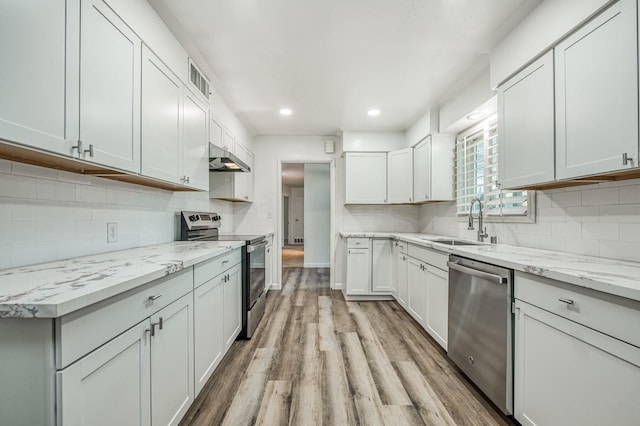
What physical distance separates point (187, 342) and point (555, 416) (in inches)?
69.7

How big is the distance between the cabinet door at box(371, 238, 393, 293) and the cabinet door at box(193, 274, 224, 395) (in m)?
2.23

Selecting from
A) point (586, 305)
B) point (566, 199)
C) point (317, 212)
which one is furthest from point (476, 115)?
point (317, 212)

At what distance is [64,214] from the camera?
1.36 meters

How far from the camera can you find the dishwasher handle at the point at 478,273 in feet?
4.98

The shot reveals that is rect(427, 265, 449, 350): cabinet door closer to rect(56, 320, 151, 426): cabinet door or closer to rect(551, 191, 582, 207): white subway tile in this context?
rect(551, 191, 582, 207): white subway tile

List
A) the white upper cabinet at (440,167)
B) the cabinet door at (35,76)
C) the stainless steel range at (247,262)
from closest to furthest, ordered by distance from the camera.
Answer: the cabinet door at (35,76) → the stainless steel range at (247,262) → the white upper cabinet at (440,167)

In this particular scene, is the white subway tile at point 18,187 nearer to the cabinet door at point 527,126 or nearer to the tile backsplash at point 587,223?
the cabinet door at point 527,126

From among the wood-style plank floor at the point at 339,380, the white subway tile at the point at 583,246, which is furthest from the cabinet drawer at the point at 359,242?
the white subway tile at the point at 583,246

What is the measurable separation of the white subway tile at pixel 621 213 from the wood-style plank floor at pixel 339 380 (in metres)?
1.28

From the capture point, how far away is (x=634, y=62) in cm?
117

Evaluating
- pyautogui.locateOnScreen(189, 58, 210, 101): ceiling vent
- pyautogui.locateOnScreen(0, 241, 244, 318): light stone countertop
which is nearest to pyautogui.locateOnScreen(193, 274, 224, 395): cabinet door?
pyautogui.locateOnScreen(0, 241, 244, 318): light stone countertop

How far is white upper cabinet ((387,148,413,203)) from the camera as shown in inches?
151

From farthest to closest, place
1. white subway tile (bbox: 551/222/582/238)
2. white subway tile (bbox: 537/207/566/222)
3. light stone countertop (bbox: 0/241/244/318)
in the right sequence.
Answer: white subway tile (bbox: 537/207/566/222)
white subway tile (bbox: 551/222/582/238)
light stone countertop (bbox: 0/241/244/318)

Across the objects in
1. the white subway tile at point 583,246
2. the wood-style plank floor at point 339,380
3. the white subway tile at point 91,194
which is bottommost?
the wood-style plank floor at point 339,380
